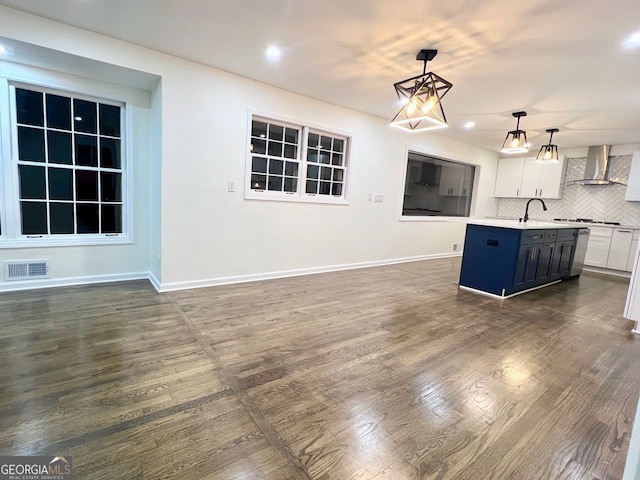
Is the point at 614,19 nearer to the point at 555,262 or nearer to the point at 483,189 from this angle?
Result: the point at 555,262

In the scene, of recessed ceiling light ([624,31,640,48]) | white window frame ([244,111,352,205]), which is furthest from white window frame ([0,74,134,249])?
recessed ceiling light ([624,31,640,48])

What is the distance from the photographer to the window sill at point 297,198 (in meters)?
4.13

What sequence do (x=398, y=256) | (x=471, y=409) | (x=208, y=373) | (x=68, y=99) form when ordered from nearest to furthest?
(x=471, y=409), (x=208, y=373), (x=68, y=99), (x=398, y=256)

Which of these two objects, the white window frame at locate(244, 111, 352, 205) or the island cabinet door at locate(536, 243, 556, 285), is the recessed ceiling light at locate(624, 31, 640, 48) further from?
the white window frame at locate(244, 111, 352, 205)

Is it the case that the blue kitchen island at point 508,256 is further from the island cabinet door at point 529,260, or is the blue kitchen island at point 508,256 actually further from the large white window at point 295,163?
the large white window at point 295,163

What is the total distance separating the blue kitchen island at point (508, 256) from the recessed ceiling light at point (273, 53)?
10.8 ft

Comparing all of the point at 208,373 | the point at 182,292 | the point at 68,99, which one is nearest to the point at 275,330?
the point at 208,373

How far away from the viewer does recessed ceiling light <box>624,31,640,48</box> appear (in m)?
2.44

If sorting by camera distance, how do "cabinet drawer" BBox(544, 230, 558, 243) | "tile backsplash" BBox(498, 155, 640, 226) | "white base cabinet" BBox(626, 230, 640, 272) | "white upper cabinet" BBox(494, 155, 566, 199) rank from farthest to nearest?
"white upper cabinet" BBox(494, 155, 566, 199) → "tile backsplash" BBox(498, 155, 640, 226) → "white base cabinet" BBox(626, 230, 640, 272) → "cabinet drawer" BBox(544, 230, 558, 243)

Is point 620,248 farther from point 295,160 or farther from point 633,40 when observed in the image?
point 295,160

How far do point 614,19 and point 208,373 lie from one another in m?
3.84

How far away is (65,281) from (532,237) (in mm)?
5862

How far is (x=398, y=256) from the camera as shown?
19.9 ft

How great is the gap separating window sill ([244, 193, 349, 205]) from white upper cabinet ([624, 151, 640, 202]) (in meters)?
5.35
